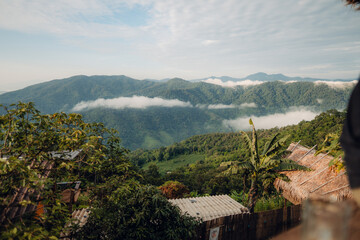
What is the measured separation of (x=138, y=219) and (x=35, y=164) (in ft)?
9.27

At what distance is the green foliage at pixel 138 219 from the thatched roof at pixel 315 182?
535cm

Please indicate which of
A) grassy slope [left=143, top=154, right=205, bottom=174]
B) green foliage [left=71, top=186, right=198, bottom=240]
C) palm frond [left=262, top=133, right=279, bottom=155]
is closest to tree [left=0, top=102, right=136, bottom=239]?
green foliage [left=71, top=186, right=198, bottom=240]

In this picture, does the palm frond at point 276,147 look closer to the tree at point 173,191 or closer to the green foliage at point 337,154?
the green foliage at point 337,154

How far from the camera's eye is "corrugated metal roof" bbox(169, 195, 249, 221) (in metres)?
8.44

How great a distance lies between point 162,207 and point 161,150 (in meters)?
71.2

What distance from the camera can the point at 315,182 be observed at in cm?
890

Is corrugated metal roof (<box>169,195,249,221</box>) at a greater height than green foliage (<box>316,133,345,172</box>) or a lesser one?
lesser

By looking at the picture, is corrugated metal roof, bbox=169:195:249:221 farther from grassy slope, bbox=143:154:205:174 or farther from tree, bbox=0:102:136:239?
grassy slope, bbox=143:154:205:174

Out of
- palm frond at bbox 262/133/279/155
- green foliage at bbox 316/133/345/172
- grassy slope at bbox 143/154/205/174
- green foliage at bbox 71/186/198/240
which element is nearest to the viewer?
green foliage at bbox 71/186/198/240

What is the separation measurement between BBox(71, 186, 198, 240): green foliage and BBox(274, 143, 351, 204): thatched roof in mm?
5351

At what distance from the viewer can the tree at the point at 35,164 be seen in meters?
3.34

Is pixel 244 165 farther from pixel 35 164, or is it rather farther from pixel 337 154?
pixel 35 164

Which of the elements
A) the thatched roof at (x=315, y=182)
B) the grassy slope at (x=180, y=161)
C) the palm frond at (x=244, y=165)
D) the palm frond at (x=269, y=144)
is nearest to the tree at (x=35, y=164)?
the palm frond at (x=244, y=165)

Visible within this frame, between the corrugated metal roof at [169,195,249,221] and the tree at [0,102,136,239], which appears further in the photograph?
the corrugated metal roof at [169,195,249,221]
